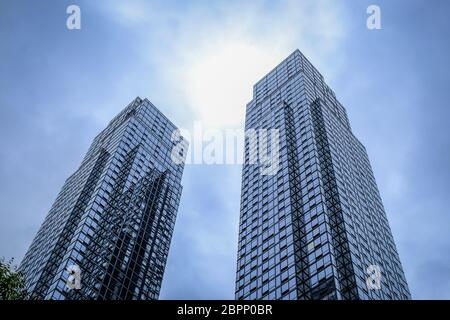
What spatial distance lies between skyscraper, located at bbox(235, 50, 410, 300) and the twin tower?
26cm

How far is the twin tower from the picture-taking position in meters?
77.8

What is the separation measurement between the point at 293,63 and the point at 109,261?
287 feet

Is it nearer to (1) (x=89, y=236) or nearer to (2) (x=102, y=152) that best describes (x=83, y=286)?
(1) (x=89, y=236)

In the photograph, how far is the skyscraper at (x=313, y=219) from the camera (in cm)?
7394

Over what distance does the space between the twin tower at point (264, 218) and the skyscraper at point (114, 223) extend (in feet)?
0.99
